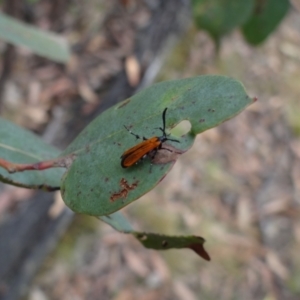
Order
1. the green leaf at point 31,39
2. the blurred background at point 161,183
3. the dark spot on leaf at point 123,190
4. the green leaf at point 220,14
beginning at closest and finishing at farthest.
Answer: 1. the dark spot on leaf at point 123,190
2. the green leaf at point 220,14
3. the green leaf at point 31,39
4. the blurred background at point 161,183

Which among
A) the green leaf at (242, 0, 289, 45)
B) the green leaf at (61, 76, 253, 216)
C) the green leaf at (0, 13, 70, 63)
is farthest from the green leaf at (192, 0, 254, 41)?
the green leaf at (61, 76, 253, 216)

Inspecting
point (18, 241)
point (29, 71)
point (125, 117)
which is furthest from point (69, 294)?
point (125, 117)

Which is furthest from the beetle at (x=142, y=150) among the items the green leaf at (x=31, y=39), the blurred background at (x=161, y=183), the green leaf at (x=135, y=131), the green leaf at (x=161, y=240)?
the blurred background at (x=161, y=183)

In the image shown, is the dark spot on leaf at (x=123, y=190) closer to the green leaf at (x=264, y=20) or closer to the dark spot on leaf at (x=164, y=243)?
Answer: the dark spot on leaf at (x=164, y=243)

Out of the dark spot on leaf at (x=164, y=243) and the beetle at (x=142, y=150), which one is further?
the dark spot on leaf at (x=164, y=243)

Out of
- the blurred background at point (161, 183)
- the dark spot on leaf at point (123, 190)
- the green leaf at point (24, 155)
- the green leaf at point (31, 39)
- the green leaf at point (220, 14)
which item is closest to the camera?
the dark spot on leaf at point (123, 190)

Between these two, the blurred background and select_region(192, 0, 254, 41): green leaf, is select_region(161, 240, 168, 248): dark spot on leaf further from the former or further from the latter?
the blurred background

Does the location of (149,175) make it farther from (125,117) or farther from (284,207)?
(284,207)
